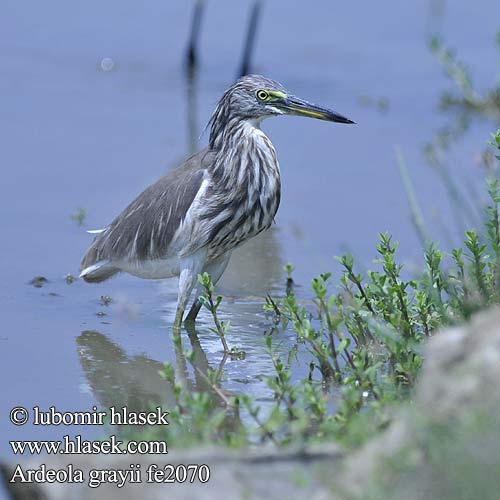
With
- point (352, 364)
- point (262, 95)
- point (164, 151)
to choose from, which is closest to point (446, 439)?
point (352, 364)

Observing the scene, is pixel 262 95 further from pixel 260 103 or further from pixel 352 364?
pixel 352 364

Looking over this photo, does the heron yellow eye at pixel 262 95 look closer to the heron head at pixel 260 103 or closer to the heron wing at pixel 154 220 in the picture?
the heron head at pixel 260 103

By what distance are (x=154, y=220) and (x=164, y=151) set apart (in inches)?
137

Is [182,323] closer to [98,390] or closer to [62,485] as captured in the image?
[98,390]

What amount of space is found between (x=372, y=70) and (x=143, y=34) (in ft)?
9.06

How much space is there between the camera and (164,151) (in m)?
10.5

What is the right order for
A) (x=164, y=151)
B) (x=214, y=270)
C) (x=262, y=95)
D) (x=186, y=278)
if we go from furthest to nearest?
1. (x=164, y=151)
2. (x=214, y=270)
3. (x=262, y=95)
4. (x=186, y=278)

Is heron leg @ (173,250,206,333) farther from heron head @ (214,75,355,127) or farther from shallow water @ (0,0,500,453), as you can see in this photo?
heron head @ (214,75,355,127)

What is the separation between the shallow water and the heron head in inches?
42.7

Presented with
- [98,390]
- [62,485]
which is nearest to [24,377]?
[98,390]

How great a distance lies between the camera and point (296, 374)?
20.7 ft

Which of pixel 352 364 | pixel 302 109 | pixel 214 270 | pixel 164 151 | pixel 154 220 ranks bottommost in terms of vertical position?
pixel 164 151

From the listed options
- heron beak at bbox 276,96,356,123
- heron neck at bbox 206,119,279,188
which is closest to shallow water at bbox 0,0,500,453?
heron neck at bbox 206,119,279,188

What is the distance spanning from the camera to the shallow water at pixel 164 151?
262 inches
